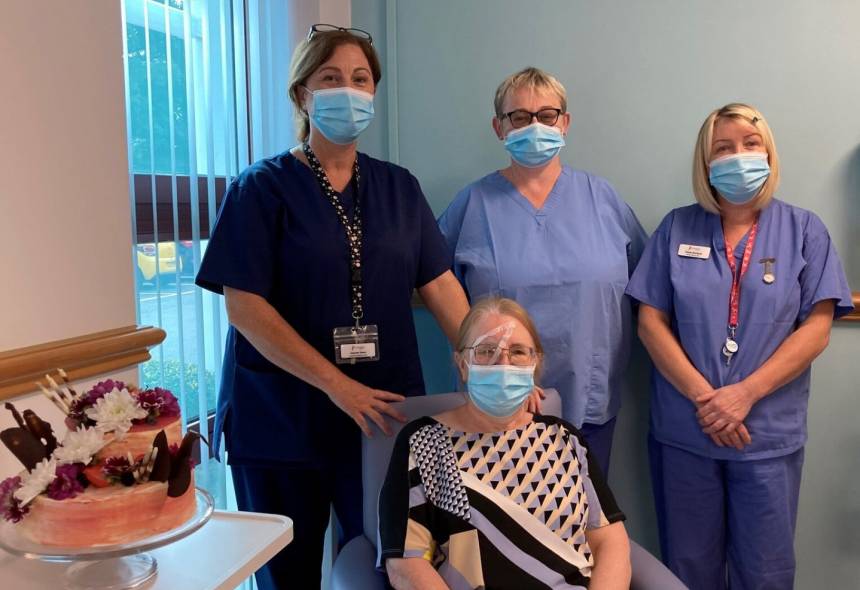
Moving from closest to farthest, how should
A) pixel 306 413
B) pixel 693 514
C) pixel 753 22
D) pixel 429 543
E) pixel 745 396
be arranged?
pixel 429 543, pixel 306 413, pixel 745 396, pixel 693 514, pixel 753 22

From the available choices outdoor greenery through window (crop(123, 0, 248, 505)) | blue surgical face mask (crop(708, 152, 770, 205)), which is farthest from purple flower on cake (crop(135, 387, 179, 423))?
blue surgical face mask (crop(708, 152, 770, 205))

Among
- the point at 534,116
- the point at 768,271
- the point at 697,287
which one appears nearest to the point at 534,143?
the point at 534,116

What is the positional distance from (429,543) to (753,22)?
1.74m

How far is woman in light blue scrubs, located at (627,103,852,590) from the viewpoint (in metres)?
1.95

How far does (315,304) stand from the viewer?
5.65 ft

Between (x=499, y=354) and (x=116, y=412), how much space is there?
2.44ft

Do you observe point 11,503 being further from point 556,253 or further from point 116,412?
point 556,253

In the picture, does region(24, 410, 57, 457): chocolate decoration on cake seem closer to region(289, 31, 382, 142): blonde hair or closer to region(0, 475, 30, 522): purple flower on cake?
region(0, 475, 30, 522): purple flower on cake

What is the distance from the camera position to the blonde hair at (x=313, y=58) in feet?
5.73

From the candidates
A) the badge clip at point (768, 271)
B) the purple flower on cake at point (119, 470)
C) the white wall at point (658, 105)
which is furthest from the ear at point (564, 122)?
the purple flower on cake at point (119, 470)

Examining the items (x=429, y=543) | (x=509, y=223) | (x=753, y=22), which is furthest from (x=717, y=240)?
(x=429, y=543)

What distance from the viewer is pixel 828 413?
228 centimetres

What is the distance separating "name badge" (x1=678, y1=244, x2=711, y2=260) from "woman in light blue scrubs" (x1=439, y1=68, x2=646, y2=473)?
0.16 m

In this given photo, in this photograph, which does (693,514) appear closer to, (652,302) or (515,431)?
(652,302)
